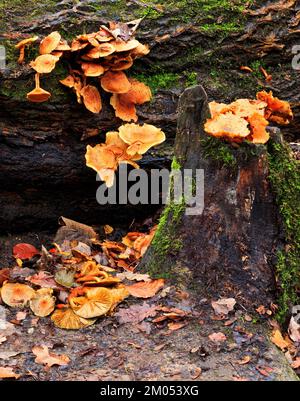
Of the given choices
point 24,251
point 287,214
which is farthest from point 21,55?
point 287,214

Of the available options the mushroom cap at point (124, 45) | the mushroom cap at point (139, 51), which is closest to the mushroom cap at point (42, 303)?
the mushroom cap at point (124, 45)

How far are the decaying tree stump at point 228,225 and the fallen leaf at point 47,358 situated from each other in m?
1.14

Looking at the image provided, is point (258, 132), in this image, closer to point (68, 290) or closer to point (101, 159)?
point (101, 159)

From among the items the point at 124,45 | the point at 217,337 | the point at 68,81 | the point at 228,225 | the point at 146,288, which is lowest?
the point at 217,337

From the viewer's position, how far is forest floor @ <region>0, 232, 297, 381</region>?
13.1 feet

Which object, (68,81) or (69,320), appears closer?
(69,320)

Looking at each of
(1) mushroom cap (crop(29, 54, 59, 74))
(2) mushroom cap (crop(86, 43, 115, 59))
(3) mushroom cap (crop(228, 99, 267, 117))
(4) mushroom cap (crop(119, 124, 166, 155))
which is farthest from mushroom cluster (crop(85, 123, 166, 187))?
(3) mushroom cap (crop(228, 99, 267, 117))

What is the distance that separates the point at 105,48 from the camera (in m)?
5.54

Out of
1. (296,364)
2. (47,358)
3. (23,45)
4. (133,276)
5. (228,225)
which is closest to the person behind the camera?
(47,358)

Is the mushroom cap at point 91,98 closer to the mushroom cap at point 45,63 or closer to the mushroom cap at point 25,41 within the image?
the mushroom cap at point 45,63

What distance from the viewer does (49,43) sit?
18.5ft

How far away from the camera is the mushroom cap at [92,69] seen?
566 cm

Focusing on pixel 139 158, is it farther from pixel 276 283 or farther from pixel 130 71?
pixel 276 283

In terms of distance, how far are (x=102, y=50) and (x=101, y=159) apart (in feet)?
3.34
